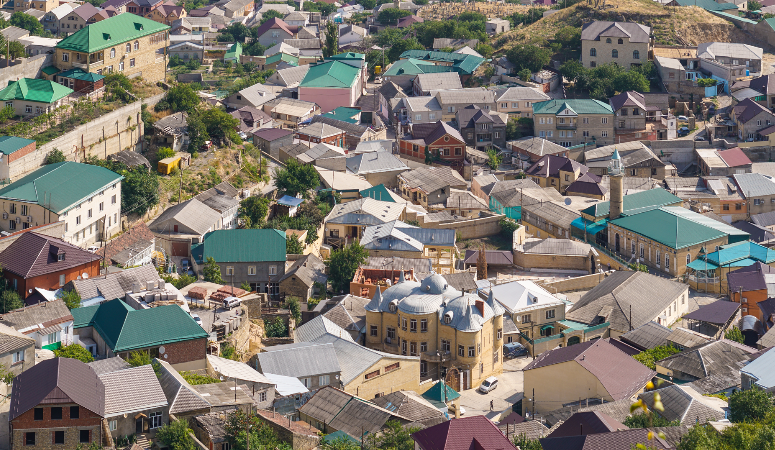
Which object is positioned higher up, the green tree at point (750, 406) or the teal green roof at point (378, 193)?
the green tree at point (750, 406)

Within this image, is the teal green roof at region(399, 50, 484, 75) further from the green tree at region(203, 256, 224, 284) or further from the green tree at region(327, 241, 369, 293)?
the green tree at region(203, 256, 224, 284)

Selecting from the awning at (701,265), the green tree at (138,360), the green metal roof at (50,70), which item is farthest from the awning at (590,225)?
the green tree at (138,360)

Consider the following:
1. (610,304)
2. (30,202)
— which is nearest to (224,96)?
(30,202)

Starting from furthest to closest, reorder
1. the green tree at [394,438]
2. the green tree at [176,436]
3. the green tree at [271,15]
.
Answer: the green tree at [271,15], the green tree at [394,438], the green tree at [176,436]

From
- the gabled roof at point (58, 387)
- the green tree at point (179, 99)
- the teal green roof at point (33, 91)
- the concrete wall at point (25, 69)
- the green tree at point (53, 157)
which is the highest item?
the concrete wall at point (25, 69)

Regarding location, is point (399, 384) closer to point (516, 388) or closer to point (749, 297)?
point (516, 388)

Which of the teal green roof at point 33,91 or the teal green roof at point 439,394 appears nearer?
the teal green roof at point 439,394

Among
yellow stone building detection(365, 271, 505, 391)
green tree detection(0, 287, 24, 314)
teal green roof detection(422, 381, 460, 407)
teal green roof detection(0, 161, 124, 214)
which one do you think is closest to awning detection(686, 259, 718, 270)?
yellow stone building detection(365, 271, 505, 391)

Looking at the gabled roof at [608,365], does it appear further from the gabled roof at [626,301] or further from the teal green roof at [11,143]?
the teal green roof at [11,143]
